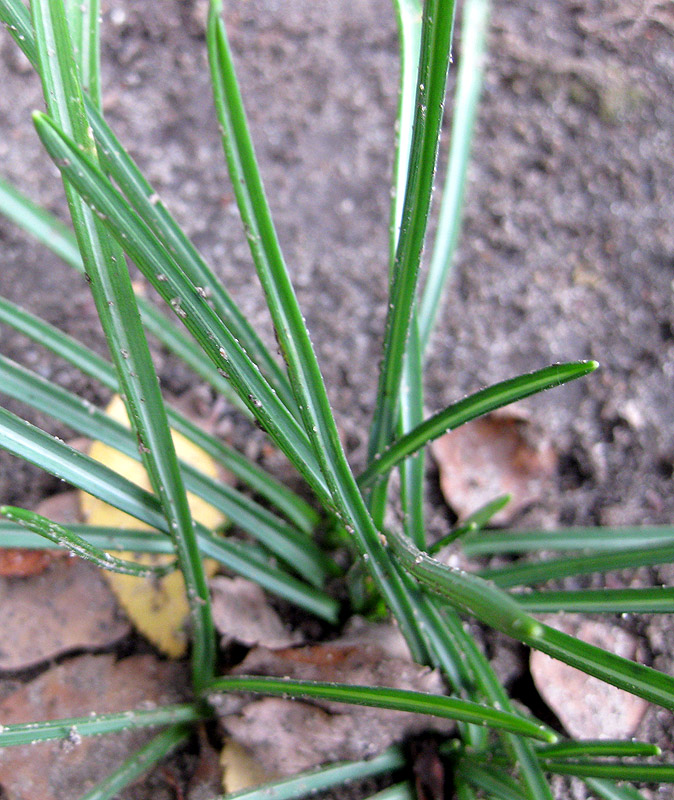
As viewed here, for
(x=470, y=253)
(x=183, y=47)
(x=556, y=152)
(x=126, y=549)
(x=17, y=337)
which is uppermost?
(x=183, y=47)

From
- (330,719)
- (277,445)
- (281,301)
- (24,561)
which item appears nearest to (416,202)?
(281,301)

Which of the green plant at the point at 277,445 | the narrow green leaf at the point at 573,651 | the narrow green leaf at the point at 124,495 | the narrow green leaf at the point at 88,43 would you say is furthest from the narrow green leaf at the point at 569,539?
the narrow green leaf at the point at 88,43

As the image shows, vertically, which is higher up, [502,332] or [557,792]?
[502,332]

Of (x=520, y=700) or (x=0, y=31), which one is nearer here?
(x=520, y=700)

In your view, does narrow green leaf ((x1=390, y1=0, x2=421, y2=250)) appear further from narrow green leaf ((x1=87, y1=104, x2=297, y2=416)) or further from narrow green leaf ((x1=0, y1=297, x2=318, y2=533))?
narrow green leaf ((x1=0, y1=297, x2=318, y2=533))

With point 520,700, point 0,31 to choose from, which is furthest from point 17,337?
point 520,700

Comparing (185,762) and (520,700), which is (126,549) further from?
(520,700)
